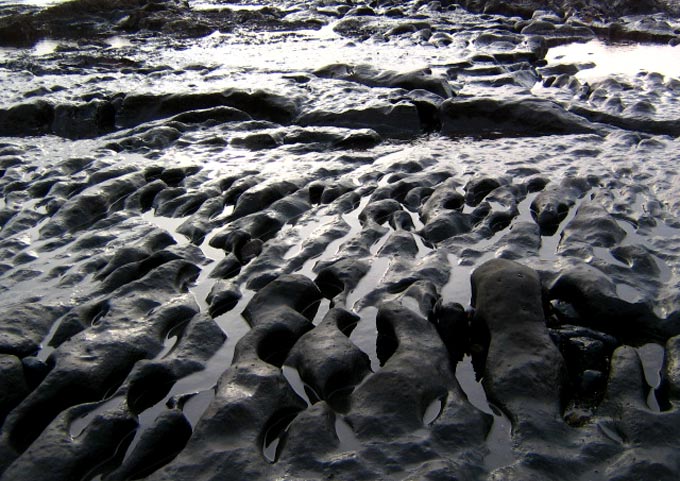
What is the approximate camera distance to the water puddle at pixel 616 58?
21.7ft

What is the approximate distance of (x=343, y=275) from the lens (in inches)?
122

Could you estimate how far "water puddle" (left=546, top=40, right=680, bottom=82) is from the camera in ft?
21.7

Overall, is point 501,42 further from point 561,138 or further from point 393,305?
point 393,305

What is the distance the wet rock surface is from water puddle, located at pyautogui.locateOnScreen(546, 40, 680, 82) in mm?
129

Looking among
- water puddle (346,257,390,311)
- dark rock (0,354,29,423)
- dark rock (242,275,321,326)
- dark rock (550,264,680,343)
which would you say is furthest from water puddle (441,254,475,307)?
dark rock (0,354,29,423)

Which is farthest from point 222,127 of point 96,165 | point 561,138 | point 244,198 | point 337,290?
point 337,290

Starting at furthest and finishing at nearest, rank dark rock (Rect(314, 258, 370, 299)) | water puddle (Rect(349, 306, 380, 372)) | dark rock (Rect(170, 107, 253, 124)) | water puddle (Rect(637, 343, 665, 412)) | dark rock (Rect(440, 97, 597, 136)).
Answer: dark rock (Rect(170, 107, 253, 124)) < dark rock (Rect(440, 97, 597, 136)) < dark rock (Rect(314, 258, 370, 299)) < water puddle (Rect(349, 306, 380, 372)) < water puddle (Rect(637, 343, 665, 412))

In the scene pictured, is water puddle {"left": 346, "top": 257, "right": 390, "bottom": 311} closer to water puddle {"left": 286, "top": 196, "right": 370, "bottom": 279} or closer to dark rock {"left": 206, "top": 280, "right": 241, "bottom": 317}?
water puddle {"left": 286, "top": 196, "right": 370, "bottom": 279}

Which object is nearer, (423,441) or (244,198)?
(423,441)

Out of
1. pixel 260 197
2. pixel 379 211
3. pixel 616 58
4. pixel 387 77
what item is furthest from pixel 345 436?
pixel 616 58

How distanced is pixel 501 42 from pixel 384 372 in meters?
6.78

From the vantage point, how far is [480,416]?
2.17 meters

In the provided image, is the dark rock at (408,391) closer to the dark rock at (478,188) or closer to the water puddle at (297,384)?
the water puddle at (297,384)

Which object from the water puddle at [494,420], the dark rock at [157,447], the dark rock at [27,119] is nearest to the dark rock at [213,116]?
the dark rock at [27,119]
